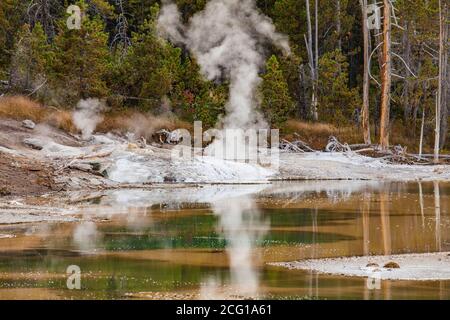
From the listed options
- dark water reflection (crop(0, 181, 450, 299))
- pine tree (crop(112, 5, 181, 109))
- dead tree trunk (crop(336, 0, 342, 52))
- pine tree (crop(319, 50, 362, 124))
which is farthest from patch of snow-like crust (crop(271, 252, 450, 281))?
dead tree trunk (crop(336, 0, 342, 52))

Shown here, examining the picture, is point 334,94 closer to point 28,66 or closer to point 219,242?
point 28,66

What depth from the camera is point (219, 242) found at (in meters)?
16.3

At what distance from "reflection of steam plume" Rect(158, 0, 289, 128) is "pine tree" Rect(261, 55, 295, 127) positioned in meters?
0.71

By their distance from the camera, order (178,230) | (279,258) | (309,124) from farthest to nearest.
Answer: (309,124)
(178,230)
(279,258)

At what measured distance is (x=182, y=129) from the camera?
3522 cm

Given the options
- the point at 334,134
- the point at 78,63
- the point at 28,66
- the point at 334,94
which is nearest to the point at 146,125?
the point at 78,63

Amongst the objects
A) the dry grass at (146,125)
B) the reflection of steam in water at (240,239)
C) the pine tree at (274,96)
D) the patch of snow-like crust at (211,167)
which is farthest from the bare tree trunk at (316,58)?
the reflection of steam in water at (240,239)

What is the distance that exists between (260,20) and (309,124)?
5.39 meters

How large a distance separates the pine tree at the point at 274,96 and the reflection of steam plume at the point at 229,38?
71 cm

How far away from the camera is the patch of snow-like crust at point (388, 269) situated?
484 inches

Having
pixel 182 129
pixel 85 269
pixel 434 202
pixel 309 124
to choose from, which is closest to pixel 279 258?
pixel 85 269

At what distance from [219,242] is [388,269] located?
4.22m
